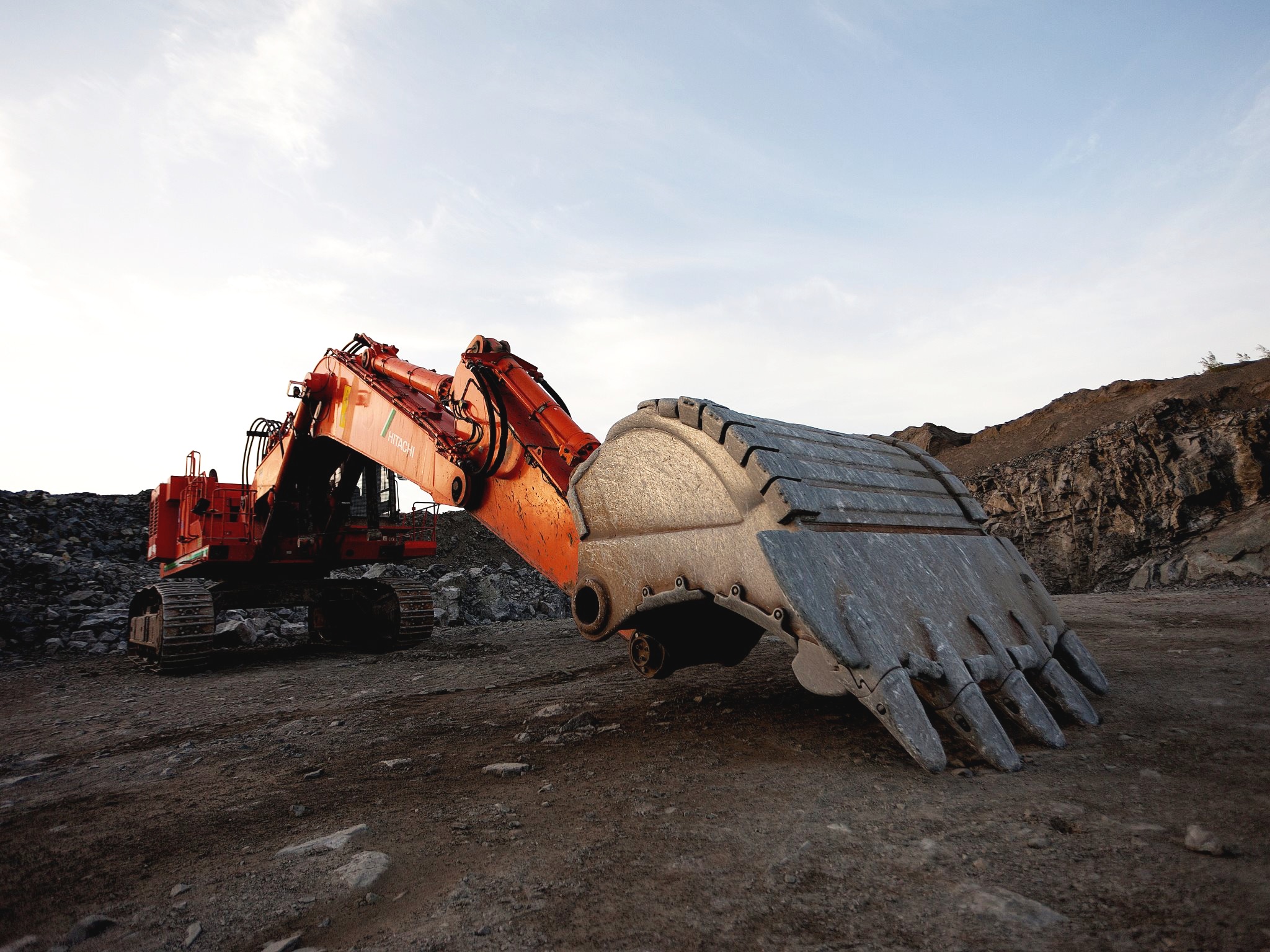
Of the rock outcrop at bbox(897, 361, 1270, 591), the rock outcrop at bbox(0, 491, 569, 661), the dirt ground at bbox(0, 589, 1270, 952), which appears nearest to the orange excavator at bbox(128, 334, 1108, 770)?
the dirt ground at bbox(0, 589, 1270, 952)

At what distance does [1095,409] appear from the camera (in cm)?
1723

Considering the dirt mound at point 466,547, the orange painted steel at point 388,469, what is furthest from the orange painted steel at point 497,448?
the dirt mound at point 466,547

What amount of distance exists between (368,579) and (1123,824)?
29.2 ft

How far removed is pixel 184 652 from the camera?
745 centimetres

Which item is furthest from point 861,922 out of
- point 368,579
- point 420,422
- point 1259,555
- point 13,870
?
point 1259,555

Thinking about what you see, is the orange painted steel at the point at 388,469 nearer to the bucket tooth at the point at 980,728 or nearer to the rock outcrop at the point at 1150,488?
the bucket tooth at the point at 980,728

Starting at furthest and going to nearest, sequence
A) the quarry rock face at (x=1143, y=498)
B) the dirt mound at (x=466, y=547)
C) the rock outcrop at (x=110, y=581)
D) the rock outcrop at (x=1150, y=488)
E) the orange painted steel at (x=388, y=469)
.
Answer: the dirt mound at (x=466, y=547) < the quarry rock face at (x=1143, y=498) < the rock outcrop at (x=1150, y=488) < the rock outcrop at (x=110, y=581) < the orange painted steel at (x=388, y=469)

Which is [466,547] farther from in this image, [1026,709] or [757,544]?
[1026,709]

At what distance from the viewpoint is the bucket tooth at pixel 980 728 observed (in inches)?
99.0

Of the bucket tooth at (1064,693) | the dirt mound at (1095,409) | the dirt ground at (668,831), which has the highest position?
the dirt mound at (1095,409)

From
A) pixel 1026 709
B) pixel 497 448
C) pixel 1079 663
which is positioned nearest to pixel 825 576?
pixel 1026 709

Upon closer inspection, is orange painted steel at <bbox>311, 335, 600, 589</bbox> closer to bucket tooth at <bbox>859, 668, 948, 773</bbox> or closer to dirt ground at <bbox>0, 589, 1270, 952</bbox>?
dirt ground at <bbox>0, 589, 1270, 952</bbox>

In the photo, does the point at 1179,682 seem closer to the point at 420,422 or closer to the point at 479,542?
the point at 420,422

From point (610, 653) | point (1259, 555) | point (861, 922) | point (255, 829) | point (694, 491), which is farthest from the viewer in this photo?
point (1259, 555)
